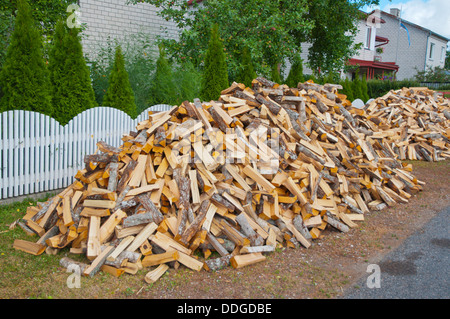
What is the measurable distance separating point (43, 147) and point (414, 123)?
11159 millimetres

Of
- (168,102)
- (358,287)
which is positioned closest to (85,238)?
(358,287)

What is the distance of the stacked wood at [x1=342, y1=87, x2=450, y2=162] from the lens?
450 inches

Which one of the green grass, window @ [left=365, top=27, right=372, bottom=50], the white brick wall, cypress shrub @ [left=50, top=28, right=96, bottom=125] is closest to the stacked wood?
cypress shrub @ [left=50, top=28, right=96, bottom=125]

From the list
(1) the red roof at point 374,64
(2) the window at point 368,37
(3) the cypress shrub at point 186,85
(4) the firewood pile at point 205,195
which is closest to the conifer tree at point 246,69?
(3) the cypress shrub at point 186,85

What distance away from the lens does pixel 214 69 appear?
980cm

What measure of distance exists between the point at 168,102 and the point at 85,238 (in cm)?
598

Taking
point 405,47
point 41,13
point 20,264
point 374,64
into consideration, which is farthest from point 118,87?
point 405,47

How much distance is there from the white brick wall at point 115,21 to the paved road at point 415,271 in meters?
10.1

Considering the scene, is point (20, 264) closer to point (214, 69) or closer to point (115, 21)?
point (214, 69)

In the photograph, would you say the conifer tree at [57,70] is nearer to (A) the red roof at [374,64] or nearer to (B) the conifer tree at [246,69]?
(B) the conifer tree at [246,69]

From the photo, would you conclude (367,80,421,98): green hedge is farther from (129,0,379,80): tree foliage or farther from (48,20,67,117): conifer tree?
(48,20,67,117): conifer tree
